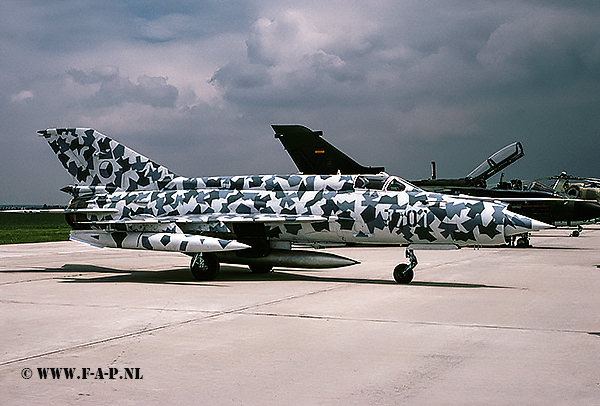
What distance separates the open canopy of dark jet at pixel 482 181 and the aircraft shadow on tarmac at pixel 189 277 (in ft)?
29.7

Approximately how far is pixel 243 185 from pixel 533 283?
21.5ft

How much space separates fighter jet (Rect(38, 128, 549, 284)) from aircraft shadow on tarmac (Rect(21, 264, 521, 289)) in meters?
0.33

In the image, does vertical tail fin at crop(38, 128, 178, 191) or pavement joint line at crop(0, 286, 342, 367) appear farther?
vertical tail fin at crop(38, 128, 178, 191)

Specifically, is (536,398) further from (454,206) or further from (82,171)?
(82,171)

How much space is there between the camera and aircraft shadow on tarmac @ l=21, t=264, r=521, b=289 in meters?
12.1

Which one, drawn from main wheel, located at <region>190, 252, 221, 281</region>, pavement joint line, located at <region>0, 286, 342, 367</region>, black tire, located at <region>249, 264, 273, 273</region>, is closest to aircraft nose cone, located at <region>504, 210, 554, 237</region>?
pavement joint line, located at <region>0, 286, 342, 367</region>

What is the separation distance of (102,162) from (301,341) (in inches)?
400

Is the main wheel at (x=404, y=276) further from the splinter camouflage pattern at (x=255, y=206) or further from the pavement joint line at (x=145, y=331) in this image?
the pavement joint line at (x=145, y=331)

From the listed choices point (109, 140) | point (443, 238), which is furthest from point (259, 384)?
point (109, 140)

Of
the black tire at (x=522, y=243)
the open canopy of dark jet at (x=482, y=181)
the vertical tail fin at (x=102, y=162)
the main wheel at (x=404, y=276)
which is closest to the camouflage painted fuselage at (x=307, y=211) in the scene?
the vertical tail fin at (x=102, y=162)

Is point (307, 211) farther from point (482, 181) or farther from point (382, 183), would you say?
point (482, 181)

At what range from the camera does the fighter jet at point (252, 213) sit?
11617 millimetres

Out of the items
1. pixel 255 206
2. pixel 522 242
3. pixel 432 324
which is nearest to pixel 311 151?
pixel 522 242

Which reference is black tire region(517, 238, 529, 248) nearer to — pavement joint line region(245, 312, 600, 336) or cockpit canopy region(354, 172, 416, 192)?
cockpit canopy region(354, 172, 416, 192)
